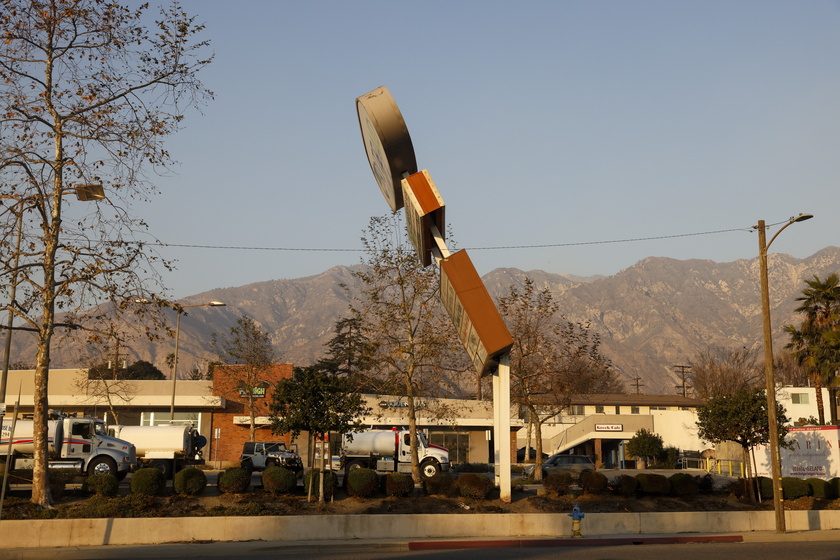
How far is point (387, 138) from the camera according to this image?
939 inches

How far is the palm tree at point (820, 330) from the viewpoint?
50106 millimetres

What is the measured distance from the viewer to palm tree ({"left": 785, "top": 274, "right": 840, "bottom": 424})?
50.1 metres

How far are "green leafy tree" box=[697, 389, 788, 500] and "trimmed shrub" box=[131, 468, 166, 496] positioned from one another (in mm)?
19898

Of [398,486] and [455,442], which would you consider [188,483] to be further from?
[455,442]

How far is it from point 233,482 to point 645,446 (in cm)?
4807

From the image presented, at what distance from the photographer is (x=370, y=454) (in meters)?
41.6

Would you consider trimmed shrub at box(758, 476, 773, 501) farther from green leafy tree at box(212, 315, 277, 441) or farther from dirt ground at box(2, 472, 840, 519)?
green leafy tree at box(212, 315, 277, 441)

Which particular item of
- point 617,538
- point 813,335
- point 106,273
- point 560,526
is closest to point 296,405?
point 106,273

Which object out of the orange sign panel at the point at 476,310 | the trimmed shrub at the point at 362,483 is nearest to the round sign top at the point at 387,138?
the orange sign panel at the point at 476,310

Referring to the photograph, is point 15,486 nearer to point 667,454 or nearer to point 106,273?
point 106,273

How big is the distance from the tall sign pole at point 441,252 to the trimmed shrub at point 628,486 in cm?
498

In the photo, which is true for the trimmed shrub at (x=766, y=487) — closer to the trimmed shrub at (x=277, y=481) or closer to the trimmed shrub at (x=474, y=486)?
the trimmed shrub at (x=474, y=486)

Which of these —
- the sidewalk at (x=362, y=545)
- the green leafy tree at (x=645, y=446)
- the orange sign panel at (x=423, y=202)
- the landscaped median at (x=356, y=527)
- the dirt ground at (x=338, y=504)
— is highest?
the orange sign panel at (x=423, y=202)

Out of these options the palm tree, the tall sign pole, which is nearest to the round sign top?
the tall sign pole
